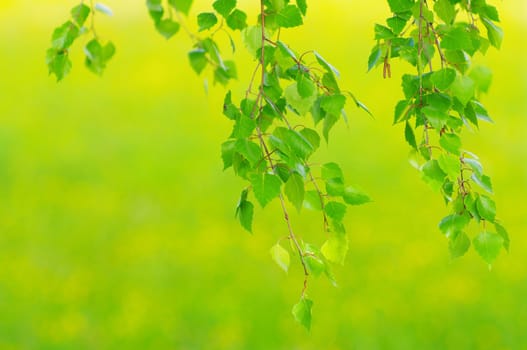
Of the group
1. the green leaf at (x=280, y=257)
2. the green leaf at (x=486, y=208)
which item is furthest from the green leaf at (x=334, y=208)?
the green leaf at (x=486, y=208)

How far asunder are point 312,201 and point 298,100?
6.8 inches

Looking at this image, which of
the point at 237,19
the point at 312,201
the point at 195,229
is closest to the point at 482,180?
the point at 312,201

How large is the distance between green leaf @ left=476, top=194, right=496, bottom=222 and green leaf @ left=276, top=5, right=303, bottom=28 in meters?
0.40

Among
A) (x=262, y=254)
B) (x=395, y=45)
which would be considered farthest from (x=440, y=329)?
(x=395, y=45)

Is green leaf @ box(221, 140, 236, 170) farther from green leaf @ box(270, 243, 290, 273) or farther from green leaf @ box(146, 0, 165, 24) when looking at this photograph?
green leaf @ box(146, 0, 165, 24)

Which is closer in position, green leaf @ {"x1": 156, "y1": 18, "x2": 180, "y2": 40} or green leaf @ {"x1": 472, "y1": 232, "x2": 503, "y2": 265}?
green leaf @ {"x1": 472, "y1": 232, "x2": 503, "y2": 265}

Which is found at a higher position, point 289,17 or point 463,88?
point 289,17

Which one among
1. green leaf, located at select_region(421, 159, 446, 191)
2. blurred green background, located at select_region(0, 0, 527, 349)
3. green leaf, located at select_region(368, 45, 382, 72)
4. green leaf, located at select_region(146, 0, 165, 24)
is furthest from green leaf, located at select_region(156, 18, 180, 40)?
blurred green background, located at select_region(0, 0, 527, 349)

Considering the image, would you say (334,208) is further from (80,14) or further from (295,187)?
(80,14)

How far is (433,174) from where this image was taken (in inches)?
51.9

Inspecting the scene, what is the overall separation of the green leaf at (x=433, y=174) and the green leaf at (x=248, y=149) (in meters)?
0.26

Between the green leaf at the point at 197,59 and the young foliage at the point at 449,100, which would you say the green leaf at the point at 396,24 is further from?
the green leaf at the point at 197,59

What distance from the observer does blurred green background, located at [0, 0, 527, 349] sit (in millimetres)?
3967

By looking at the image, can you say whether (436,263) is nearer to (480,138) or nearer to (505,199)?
(505,199)
